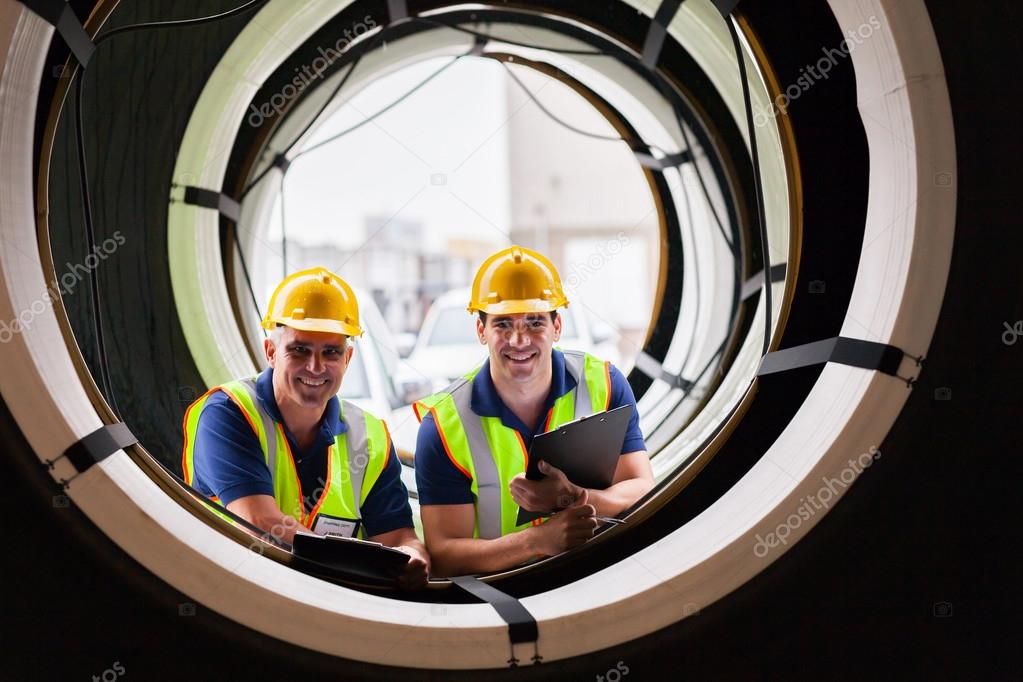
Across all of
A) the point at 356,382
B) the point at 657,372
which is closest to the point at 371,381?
the point at 356,382

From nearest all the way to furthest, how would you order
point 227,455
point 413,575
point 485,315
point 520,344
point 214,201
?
point 413,575 < point 227,455 < point 520,344 < point 485,315 < point 214,201

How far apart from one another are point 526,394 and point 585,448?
53 cm

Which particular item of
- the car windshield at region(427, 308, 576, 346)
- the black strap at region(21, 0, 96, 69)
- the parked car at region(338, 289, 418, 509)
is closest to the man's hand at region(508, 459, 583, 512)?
the black strap at region(21, 0, 96, 69)

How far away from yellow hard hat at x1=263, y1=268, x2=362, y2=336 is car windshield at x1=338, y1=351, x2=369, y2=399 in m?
2.39

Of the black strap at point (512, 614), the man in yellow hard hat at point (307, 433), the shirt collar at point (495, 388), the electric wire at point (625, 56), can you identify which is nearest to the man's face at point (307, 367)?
the man in yellow hard hat at point (307, 433)

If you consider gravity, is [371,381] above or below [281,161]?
below

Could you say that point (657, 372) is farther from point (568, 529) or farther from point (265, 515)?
point (265, 515)

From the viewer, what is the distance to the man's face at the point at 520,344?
2.54 meters

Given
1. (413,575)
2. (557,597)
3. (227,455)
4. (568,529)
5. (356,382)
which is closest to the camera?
(557,597)

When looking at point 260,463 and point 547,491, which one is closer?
point 547,491

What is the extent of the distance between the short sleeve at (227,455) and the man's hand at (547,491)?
667mm

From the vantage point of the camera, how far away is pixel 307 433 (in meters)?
2.48

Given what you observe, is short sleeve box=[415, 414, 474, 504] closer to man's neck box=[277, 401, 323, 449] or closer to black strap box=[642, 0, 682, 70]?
man's neck box=[277, 401, 323, 449]

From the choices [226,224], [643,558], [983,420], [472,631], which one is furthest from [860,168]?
[226,224]
